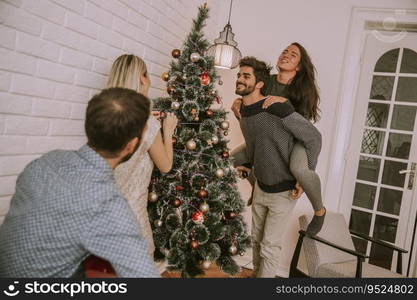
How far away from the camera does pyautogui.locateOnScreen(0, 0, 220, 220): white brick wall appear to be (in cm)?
155

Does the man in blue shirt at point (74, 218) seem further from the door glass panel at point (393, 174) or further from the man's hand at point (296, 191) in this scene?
the door glass panel at point (393, 174)

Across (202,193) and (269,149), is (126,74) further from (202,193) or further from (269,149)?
(269,149)

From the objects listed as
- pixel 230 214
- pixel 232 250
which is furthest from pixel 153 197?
pixel 232 250

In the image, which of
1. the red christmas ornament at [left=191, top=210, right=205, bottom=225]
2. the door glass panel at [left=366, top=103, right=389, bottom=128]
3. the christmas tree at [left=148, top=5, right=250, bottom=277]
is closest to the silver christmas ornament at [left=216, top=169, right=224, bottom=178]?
the christmas tree at [left=148, top=5, right=250, bottom=277]

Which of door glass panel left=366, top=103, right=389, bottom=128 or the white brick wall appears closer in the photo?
the white brick wall

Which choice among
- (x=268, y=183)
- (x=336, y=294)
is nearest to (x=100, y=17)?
(x=268, y=183)

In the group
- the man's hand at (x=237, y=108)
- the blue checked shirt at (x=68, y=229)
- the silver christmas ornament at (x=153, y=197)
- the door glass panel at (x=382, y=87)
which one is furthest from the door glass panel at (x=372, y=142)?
the blue checked shirt at (x=68, y=229)

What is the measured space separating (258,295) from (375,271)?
1312mm

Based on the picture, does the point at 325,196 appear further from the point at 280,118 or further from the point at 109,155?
the point at 109,155

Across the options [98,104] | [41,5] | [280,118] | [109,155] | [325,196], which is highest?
[41,5]

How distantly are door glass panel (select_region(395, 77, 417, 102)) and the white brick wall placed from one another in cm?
239

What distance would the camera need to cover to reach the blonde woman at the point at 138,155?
1.72 meters

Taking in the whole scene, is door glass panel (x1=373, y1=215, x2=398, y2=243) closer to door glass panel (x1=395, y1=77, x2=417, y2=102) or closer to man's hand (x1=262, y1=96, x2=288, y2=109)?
door glass panel (x1=395, y1=77, x2=417, y2=102)

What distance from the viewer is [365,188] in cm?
345
